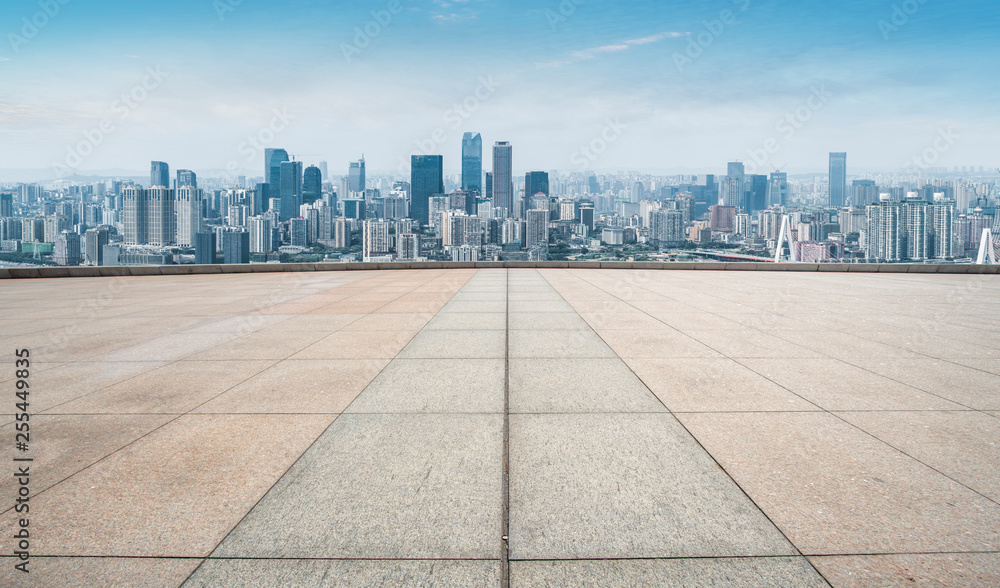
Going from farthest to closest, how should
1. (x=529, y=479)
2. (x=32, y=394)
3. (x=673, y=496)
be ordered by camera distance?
(x=32, y=394), (x=529, y=479), (x=673, y=496)

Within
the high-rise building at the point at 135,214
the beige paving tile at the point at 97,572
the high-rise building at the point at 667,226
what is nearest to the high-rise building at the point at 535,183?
the high-rise building at the point at 667,226

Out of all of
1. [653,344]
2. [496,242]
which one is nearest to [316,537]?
[653,344]

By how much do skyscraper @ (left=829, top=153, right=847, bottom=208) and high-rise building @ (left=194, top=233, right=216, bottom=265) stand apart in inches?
5710

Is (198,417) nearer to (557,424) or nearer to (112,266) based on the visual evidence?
(557,424)

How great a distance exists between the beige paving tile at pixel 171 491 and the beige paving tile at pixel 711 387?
3448 mm

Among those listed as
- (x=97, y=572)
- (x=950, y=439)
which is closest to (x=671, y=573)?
(x=97, y=572)

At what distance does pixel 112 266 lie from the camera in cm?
2259

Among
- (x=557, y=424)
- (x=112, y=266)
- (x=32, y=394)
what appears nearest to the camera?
(x=557, y=424)

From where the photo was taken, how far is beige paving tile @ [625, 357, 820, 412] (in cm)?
505

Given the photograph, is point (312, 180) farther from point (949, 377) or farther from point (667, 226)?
point (949, 377)

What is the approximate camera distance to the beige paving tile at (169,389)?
5086mm

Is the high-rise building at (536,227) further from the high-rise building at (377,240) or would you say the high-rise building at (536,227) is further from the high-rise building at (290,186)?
the high-rise building at (290,186)

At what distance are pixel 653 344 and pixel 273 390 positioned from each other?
17.1ft

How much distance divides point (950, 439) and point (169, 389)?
7.30 m
